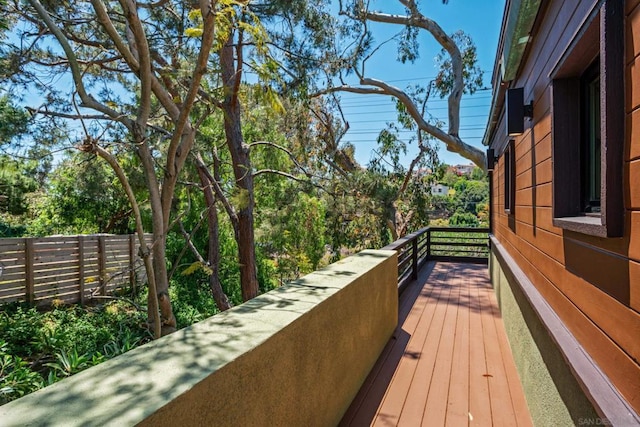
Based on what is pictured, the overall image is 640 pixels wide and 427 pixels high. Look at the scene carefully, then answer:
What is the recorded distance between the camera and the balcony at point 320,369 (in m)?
0.93

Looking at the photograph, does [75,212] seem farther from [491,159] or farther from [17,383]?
[491,159]

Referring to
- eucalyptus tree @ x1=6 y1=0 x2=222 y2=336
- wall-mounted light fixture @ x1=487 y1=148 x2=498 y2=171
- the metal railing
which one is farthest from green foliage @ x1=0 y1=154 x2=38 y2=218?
wall-mounted light fixture @ x1=487 y1=148 x2=498 y2=171

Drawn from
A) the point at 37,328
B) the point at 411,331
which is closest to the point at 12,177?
the point at 37,328

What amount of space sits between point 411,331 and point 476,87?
7928mm

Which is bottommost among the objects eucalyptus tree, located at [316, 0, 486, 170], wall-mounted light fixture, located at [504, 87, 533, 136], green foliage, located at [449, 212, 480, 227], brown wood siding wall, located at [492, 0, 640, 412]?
green foliage, located at [449, 212, 480, 227]

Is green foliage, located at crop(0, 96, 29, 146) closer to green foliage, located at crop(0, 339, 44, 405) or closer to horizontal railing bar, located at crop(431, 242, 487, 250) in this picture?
green foliage, located at crop(0, 339, 44, 405)

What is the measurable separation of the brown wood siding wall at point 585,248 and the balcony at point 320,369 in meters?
1.00

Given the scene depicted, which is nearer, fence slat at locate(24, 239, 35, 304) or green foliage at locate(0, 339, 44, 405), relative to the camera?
green foliage at locate(0, 339, 44, 405)

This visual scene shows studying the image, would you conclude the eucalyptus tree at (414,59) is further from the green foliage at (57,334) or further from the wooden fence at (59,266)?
the green foliage at (57,334)

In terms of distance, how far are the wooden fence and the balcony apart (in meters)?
5.16

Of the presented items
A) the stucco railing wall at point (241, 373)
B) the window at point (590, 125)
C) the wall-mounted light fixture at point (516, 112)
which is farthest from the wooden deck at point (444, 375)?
the wall-mounted light fixture at point (516, 112)

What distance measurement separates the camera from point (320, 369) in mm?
1890

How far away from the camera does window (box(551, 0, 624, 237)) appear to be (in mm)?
1095

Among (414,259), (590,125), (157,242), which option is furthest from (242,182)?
Result: (590,125)
